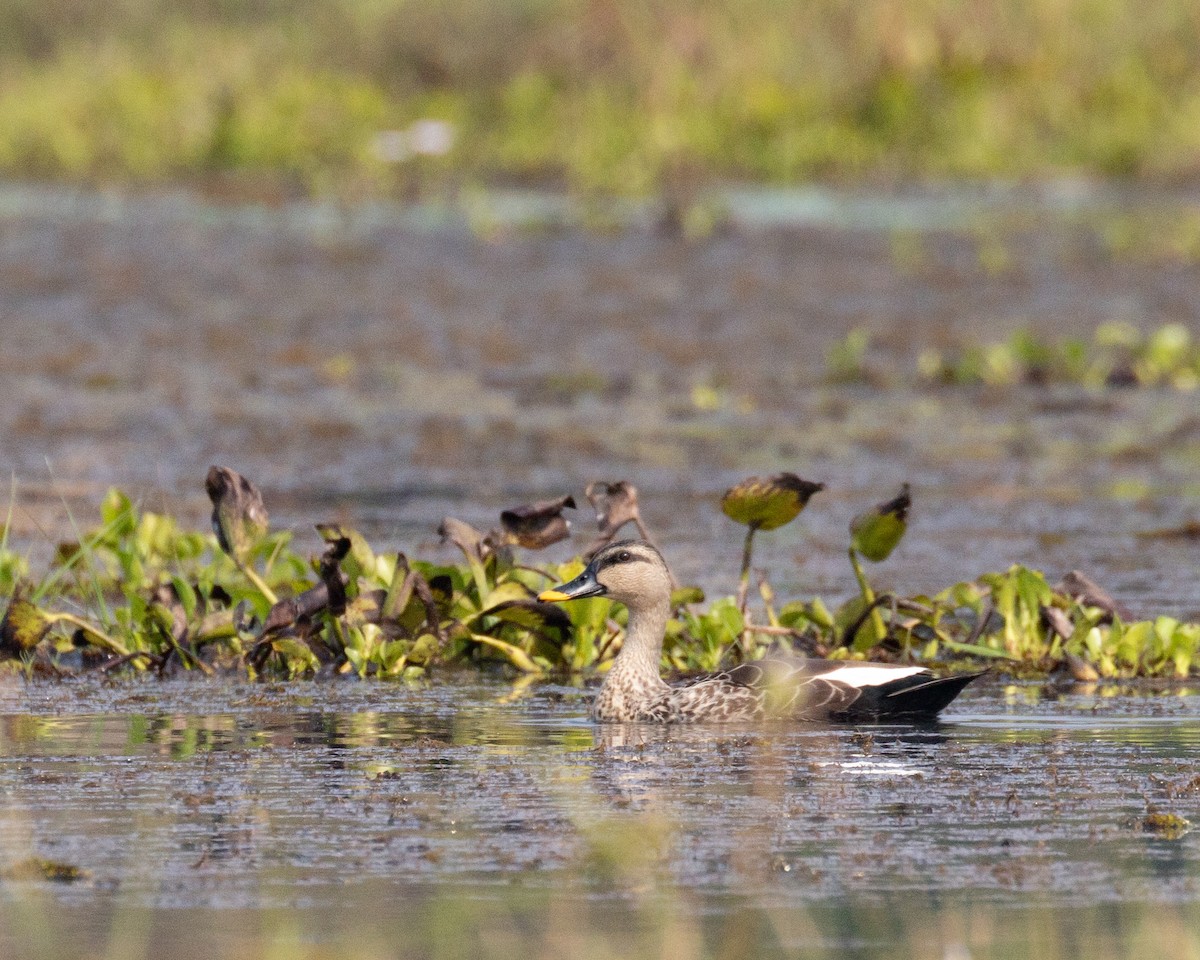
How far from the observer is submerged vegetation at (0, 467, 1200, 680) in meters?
8.89

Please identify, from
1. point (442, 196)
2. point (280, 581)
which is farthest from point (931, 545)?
point (442, 196)

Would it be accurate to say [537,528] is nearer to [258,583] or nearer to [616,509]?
[616,509]

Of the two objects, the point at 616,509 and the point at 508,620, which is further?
the point at 616,509

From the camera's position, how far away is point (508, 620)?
356 inches

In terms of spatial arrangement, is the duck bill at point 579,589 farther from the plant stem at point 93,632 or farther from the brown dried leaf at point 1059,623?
the brown dried leaf at point 1059,623

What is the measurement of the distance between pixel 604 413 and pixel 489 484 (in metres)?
2.82

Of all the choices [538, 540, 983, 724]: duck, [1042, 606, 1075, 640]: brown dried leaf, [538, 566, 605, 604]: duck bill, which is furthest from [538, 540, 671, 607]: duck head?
[1042, 606, 1075, 640]: brown dried leaf

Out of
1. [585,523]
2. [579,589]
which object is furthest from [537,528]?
[585,523]

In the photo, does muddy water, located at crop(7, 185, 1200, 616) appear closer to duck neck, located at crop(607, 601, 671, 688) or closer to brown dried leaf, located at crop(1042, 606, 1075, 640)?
brown dried leaf, located at crop(1042, 606, 1075, 640)

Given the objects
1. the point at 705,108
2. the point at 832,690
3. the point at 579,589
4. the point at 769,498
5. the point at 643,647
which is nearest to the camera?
the point at 832,690

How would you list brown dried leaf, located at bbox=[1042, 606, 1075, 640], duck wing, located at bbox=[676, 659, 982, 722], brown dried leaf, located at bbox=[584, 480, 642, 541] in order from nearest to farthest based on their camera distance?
duck wing, located at bbox=[676, 659, 982, 722] < brown dried leaf, located at bbox=[1042, 606, 1075, 640] < brown dried leaf, located at bbox=[584, 480, 642, 541]

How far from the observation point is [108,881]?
5.71 metres

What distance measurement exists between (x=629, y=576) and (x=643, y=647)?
0.22 meters

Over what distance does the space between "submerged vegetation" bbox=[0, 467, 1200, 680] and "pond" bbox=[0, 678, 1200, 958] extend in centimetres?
36
